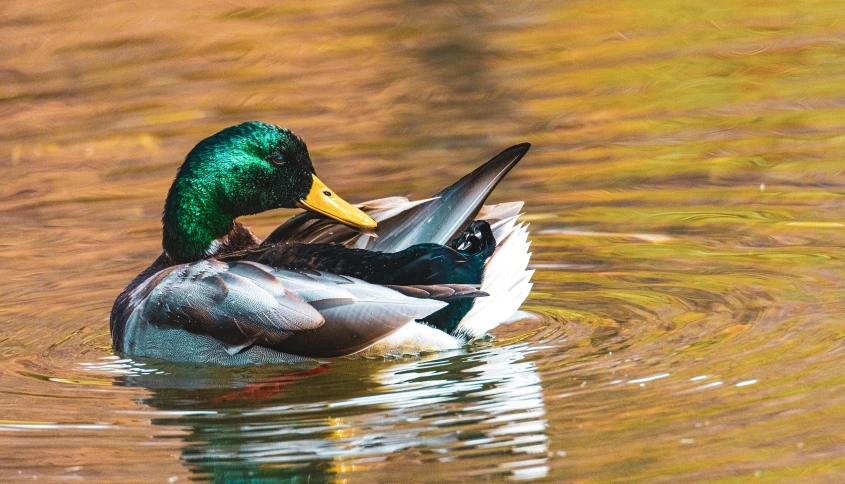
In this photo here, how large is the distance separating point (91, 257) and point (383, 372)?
Answer: 2854 millimetres

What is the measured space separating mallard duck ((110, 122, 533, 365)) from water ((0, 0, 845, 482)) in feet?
0.56

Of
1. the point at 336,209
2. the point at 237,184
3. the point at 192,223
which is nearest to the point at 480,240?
the point at 336,209

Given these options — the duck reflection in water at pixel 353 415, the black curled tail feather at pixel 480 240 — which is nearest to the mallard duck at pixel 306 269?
the black curled tail feather at pixel 480 240

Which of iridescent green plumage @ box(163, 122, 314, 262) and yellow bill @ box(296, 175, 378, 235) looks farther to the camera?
iridescent green plumage @ box(163, 122, 314, 262)

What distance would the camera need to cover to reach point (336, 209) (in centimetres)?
658

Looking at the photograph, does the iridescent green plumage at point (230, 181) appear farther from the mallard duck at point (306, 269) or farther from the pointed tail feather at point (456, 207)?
the pointed tail feather at point (456, 207)

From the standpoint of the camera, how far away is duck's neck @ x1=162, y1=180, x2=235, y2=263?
22.0 ft

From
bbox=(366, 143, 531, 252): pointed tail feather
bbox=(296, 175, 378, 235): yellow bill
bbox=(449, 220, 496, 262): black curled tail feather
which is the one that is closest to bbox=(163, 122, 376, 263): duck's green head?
bbox=(296, 175, 378, 235): yellow bill

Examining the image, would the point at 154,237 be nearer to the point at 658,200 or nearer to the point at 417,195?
the point at 417,195

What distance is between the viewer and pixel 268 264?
6277mm

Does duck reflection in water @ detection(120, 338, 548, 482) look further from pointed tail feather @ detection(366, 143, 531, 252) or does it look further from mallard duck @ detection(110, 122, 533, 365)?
pointed tail feather @ detection(366, 143, 531, 252)

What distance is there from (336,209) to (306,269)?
0.52 metres

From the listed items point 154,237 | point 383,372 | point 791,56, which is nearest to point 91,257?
point 154,237

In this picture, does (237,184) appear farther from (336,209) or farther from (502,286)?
(502,286)
